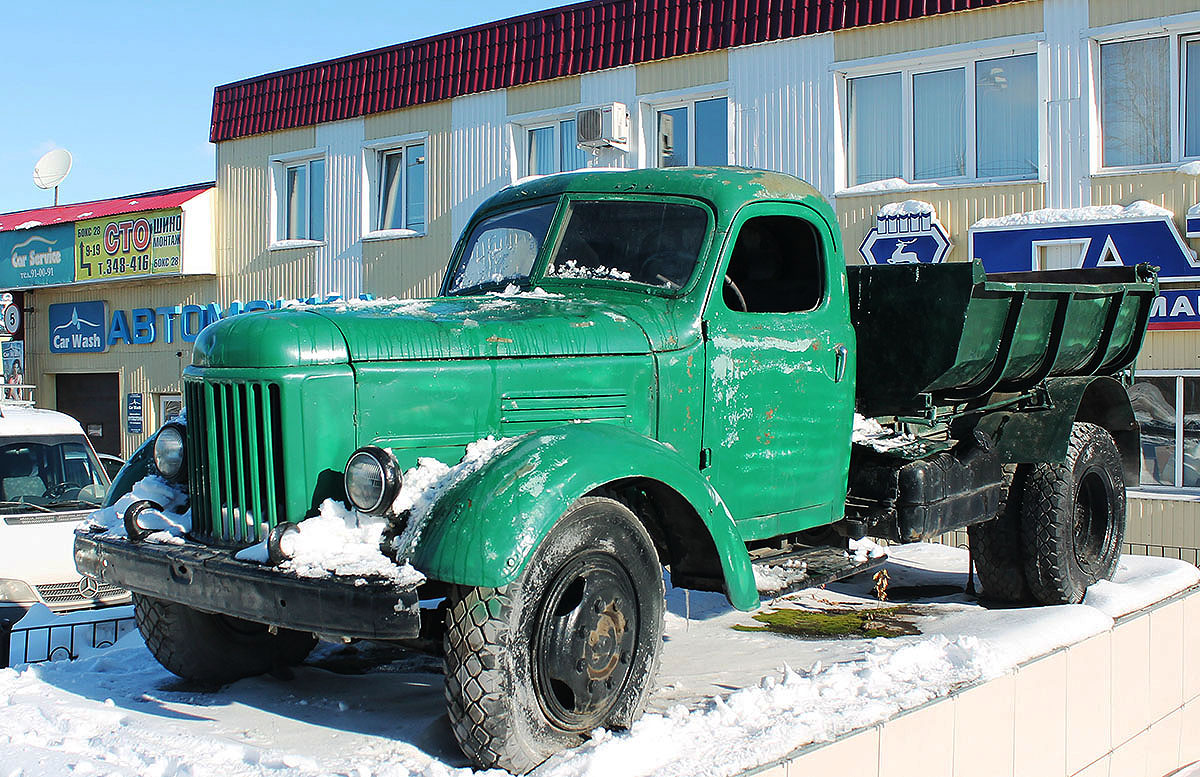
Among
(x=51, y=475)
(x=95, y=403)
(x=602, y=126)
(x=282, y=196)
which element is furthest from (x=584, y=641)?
(x=95, y=403)

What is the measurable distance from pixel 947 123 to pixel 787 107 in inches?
55.7

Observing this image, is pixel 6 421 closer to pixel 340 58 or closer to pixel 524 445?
pixel 524 445

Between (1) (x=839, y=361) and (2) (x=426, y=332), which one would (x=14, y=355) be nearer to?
(1) (x=839, y=361)

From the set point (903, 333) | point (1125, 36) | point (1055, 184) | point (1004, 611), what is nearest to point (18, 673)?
point (903, 333)

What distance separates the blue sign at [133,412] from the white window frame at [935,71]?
404 inches

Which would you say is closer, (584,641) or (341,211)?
(584,641)

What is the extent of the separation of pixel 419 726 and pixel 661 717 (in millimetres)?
813

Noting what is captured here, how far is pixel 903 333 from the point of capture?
17.2 feet

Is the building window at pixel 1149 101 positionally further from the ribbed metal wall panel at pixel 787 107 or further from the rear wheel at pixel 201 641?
the rear wheel at pixel 201 641

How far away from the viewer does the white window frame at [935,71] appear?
9.02 m

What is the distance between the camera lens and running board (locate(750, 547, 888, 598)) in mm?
4410

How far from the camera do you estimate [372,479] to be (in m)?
3.34

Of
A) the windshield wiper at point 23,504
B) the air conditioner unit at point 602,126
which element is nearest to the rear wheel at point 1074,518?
the windshield wiper at point 23,504

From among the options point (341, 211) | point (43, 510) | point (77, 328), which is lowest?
point (43, 510)
